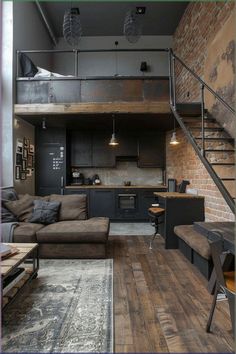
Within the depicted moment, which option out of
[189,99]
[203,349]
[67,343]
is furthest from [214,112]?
[67,343]

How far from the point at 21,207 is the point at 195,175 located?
335 cm

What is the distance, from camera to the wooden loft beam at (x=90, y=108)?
4.93m

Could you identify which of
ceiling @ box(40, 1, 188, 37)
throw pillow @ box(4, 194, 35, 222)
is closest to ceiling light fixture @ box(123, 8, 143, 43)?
ceiling @ box(40, 1, 188, 37)

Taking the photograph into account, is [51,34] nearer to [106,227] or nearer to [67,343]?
[106,227]

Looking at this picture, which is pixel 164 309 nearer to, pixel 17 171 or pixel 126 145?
pixel 17 171

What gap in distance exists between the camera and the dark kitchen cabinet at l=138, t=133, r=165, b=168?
22.7 feet

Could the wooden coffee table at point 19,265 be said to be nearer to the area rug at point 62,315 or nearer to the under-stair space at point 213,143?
the area rug at point 62,315

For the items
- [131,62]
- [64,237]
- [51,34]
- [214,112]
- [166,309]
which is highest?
[51,34]

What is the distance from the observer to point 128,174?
7.28m

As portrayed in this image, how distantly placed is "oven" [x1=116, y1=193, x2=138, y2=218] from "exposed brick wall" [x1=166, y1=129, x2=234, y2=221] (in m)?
1.21

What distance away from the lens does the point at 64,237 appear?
355 centimetres

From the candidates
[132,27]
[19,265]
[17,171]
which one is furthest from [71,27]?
[19,265]

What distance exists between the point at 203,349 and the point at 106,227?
224cm

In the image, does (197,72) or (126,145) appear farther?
(126,145)
